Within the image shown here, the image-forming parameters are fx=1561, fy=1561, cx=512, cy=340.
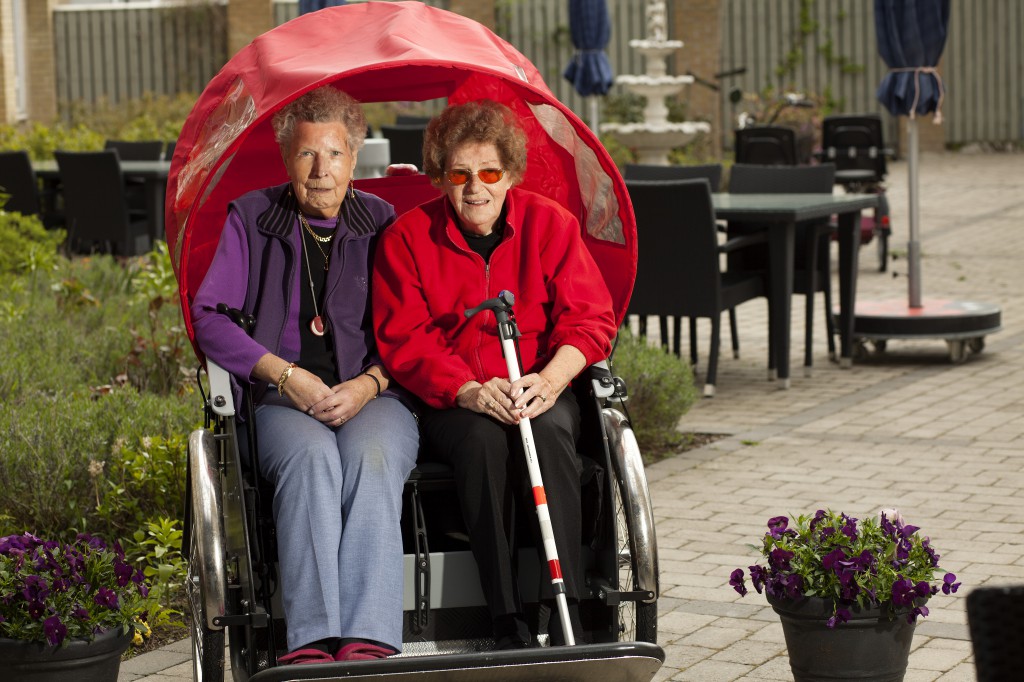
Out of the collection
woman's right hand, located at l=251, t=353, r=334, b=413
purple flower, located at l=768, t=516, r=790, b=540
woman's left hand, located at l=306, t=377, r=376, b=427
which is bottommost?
purple flower, located at l=768, t=516, r=790, b=540

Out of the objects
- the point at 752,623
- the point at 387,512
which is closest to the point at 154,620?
the point at 387,512

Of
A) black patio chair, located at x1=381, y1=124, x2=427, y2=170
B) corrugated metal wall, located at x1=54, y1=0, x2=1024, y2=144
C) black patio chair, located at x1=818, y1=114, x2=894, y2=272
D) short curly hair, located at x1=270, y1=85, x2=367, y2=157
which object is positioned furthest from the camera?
corrugated metal wall, located at x1=54, y1=0, x2=1024, y2=144

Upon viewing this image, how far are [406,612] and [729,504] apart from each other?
2611mm

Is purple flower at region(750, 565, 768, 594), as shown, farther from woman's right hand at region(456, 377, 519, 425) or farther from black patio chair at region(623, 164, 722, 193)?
black patio chair at region(623, 164, 722, 193)

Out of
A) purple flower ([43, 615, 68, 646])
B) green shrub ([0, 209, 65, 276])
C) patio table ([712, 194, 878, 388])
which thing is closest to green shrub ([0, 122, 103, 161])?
green shrub ([0, 209, 65, 276])

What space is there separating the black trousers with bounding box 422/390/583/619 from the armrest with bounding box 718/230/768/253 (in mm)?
4541

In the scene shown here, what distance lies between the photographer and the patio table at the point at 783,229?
27.0ft

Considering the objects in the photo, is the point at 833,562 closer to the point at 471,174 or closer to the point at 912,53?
the point at 471,174

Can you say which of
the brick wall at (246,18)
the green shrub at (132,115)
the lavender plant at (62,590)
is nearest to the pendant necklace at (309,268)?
the lavender plant at (62,590)

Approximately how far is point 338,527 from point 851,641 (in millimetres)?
1242

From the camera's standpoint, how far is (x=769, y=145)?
15.0 meters

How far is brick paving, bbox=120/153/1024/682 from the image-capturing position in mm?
4480

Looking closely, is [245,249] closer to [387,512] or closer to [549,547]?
[387,512]

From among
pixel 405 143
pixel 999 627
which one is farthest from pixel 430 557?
pixel 405 143
